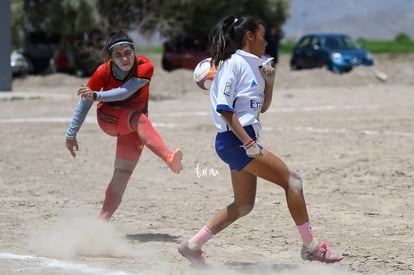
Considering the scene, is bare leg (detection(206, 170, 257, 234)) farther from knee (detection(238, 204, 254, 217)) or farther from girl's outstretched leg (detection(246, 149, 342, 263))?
girl's outstretched leg (detection(246, 149, 342, 263))

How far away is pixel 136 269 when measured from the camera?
6.18 meters

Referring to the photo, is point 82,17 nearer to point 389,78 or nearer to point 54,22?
point 54,22

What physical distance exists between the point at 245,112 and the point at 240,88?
0.52ft

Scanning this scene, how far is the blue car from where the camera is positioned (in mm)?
32281

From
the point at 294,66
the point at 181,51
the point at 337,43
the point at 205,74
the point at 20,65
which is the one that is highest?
the point at 205,74

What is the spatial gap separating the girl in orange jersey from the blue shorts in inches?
40.3

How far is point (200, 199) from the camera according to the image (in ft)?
30.5

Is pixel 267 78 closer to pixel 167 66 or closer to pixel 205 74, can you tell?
pixel 205 74

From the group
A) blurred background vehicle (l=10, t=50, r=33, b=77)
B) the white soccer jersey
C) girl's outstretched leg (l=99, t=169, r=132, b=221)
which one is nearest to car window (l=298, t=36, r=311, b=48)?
blurred background vehicle (l=10, t=50, r=33, b=77)

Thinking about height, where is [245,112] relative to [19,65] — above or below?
above

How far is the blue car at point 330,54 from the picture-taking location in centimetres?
3228

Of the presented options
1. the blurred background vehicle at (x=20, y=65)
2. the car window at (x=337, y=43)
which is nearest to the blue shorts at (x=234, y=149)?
the car window at (x=337, y=43)

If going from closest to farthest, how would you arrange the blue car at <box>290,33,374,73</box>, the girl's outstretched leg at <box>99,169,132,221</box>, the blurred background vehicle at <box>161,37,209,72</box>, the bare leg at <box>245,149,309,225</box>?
1. the bare leg at <box>245,149,309,225</box>
2. the girl's outstretched leg at <box>99,169,132,221</box>
3. the blue car at <box>290,33,374,73</box>
4. the blurred background vehicle at <box>161,37,209,72</box>

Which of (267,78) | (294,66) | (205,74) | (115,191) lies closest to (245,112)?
(267,78)
